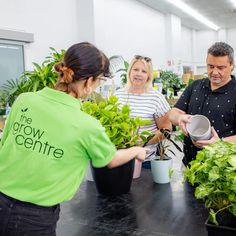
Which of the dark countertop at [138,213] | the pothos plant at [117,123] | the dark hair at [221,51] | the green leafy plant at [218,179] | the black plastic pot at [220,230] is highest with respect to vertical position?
the dark hair at [221,51]

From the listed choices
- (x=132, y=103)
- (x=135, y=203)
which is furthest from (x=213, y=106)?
(x=135, y=203)

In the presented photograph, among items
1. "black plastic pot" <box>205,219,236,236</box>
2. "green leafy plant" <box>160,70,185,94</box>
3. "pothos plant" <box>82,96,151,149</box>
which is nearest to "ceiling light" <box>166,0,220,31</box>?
"green leafy plant" <box>160,70,185,94</box>

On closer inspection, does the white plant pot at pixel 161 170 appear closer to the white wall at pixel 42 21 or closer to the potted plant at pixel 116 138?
the potted plant at pixel 116 138

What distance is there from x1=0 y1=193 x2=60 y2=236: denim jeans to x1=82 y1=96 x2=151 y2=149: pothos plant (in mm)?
450

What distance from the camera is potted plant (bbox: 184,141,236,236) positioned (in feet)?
2.64

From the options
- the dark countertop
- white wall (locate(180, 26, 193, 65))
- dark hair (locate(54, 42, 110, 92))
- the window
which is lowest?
the dark countertop

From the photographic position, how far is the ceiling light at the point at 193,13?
793cm

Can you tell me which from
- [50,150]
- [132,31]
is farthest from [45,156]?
[132,31]

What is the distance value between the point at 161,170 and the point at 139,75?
0.83 m

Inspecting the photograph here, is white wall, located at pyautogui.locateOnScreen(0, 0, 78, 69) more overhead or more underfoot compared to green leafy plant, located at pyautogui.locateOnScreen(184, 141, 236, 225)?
more overhead

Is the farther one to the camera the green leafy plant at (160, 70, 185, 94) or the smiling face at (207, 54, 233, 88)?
the green leafy plant at (160, 70, 185, 94)

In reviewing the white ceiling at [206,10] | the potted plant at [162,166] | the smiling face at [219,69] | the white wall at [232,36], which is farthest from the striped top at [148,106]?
the white wall at [232,36]

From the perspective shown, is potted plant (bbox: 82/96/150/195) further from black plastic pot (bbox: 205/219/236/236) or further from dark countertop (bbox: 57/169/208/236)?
black plastic pot (bbox: 205/219/236/236)

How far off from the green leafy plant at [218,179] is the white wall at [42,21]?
4.04m
